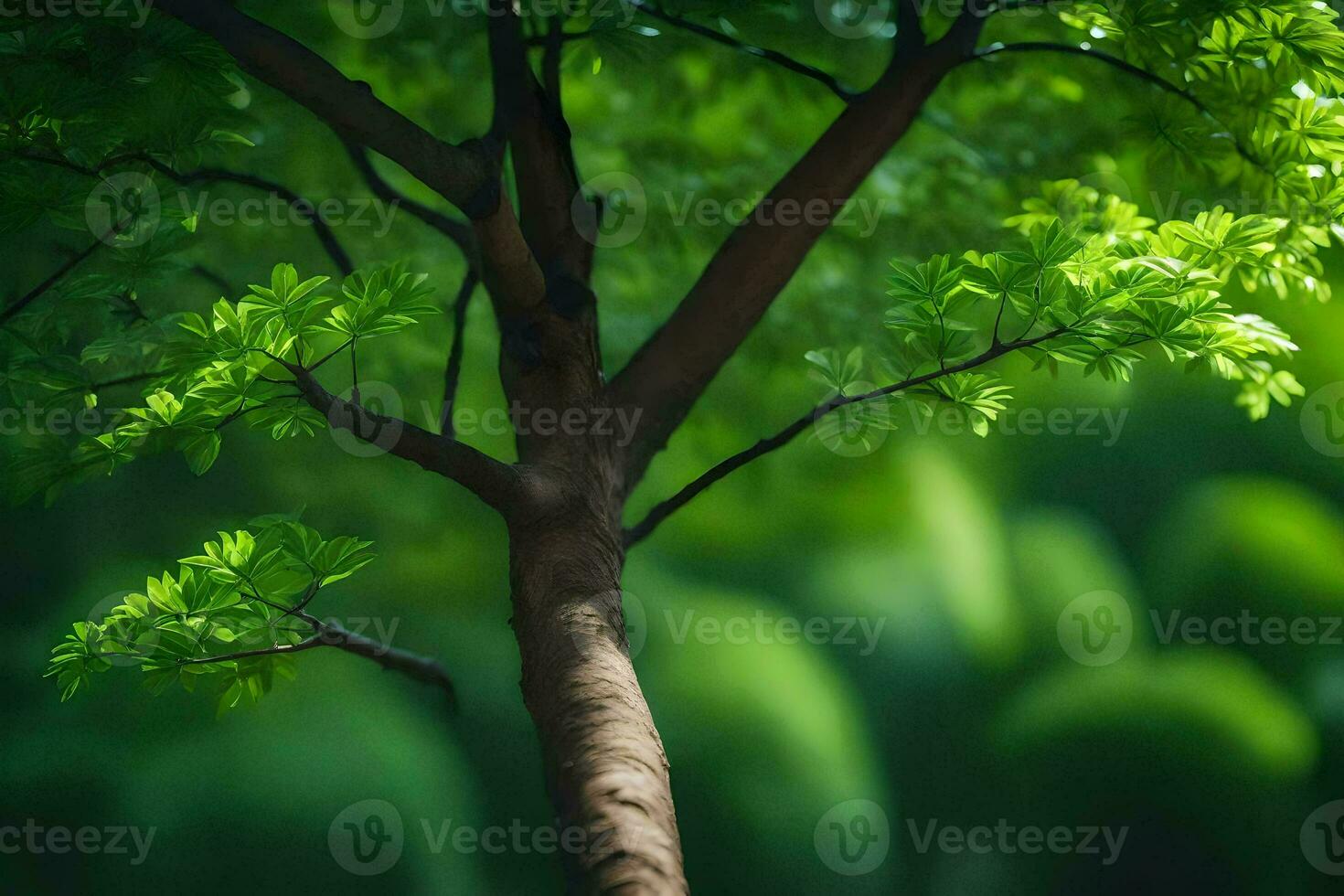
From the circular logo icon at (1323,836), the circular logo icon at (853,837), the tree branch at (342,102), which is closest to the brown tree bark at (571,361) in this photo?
the tree branch at (342,102)

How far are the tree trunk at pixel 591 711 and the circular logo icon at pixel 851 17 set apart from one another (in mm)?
792

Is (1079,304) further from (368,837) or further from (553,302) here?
(368,837)

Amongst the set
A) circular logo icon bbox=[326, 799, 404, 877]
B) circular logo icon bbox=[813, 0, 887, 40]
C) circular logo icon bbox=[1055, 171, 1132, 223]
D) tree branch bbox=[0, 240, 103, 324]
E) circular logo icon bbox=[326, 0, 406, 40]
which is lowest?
circular logo icon bbox=[326, 799, 404, 877]

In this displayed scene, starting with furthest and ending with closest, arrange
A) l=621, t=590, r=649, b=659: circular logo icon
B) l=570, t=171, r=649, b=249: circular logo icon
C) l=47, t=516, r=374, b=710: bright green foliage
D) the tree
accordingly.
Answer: l=621, t=590, r=649, b=659: circular logo icon < l=570, t=171, r=649, b=249: circular logo icon < l=47, t=516, r=374, b=710: bright green foliage < the tree

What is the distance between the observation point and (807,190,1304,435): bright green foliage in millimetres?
901

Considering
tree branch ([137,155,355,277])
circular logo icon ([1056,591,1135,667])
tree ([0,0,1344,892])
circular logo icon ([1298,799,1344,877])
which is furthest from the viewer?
circular logo icon ([1056,591,1135,667])

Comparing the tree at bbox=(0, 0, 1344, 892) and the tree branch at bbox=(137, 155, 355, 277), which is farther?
the tree branch at bbox=(137, 155, 355, 277)

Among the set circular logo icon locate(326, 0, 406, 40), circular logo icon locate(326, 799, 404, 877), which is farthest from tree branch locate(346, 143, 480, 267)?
circular logo icon locate(326, 799, 404, 877)

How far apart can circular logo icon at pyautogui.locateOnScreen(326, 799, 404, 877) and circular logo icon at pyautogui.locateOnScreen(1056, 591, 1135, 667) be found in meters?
1.58

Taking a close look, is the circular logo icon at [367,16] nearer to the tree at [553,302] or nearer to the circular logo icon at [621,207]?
the tree at [553,302]

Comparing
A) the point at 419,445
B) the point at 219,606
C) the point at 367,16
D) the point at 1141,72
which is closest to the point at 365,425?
the point at 419,445

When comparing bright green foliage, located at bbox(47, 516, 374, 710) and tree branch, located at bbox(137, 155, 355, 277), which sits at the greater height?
tree branch, located at bbox(137, 155, 355, 277)

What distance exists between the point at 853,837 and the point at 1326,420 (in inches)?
60.6

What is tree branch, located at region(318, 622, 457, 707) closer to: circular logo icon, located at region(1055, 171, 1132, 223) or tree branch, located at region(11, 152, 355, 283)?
tree branch, located at region(11, 152, 355, 283)
